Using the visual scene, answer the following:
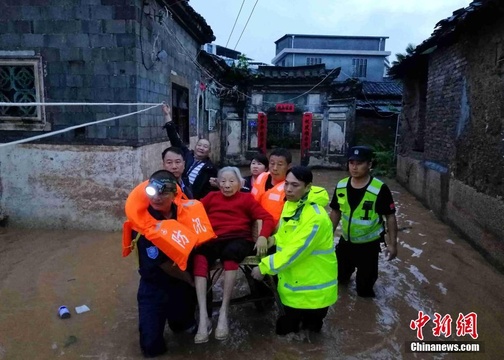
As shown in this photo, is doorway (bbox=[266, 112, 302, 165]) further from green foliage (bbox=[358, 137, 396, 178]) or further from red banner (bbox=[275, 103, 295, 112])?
green foliage (bbox=[358, 137, 396, 178])

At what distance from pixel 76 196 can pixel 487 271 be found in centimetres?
604

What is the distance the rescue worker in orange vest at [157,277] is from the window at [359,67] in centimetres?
2780

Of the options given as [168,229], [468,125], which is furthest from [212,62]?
[168,229]

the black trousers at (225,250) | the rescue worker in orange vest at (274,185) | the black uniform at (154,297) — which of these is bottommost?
the black uniform at (154,297)

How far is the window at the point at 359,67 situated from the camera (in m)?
28.1

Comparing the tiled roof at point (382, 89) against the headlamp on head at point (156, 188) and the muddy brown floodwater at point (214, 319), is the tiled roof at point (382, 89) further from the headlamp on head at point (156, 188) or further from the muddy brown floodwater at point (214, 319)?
the headlamp on head at point (156, 188)

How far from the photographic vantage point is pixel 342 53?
92.1 ft

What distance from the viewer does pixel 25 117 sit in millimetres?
5691

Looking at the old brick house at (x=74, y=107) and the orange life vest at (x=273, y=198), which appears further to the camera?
the old brick house at (x=74, y=107)

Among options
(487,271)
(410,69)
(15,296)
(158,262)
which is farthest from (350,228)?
(410,69)

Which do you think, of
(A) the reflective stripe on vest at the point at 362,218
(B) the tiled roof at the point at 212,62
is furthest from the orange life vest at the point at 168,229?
(B) the tiled roof at the point at 212,62

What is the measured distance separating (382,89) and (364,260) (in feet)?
56.7

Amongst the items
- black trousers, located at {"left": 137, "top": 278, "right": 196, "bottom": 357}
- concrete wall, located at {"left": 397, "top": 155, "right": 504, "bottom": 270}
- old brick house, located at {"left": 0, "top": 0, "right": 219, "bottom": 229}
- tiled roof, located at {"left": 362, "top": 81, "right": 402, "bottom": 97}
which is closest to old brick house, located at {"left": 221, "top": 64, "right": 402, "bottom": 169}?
tiled roof, located at {"left": 362, "top": 81, "right": 402, "bottom": 97}

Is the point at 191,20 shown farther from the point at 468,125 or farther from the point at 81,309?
the point at 81,309
